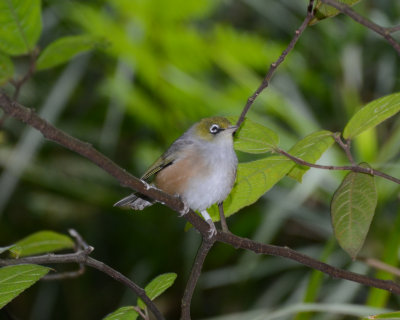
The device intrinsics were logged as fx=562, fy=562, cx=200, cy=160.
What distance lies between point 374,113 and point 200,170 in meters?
0.77

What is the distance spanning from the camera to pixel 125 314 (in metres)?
1.43

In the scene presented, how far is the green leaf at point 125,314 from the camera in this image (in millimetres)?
1412

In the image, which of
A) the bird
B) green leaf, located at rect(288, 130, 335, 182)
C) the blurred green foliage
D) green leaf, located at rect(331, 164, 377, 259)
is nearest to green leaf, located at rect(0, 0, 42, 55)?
the bird

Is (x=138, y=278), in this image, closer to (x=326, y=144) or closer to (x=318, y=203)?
(x=318, y=203)

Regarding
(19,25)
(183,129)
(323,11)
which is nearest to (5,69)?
(19,25)

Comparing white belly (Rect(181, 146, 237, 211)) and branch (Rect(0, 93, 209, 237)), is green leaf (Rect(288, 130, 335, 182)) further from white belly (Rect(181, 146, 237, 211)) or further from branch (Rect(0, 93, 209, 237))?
branch (Rect(0, 93, 209, 237))

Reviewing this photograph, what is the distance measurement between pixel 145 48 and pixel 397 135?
157 centimetres

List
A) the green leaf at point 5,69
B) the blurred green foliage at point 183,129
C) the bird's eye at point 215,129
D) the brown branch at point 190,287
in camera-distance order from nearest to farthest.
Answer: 1. the brown branch at point 190,287
2. the green leaf at point 5,69
3. the bird's eye at point 215,129
4. the blurred green foliage at point 183,129

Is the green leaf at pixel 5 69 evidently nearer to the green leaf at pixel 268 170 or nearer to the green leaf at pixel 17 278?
the green leaf at pixel 17 278

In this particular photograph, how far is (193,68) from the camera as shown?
3.81 metres

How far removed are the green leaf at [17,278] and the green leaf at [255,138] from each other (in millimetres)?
594

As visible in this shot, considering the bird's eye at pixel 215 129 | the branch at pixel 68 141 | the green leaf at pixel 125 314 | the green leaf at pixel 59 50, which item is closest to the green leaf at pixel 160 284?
the green leaf at pixel 125 314

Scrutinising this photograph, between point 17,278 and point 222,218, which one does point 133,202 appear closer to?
point 222,218

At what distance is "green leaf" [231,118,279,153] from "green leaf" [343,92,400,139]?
0.19m
